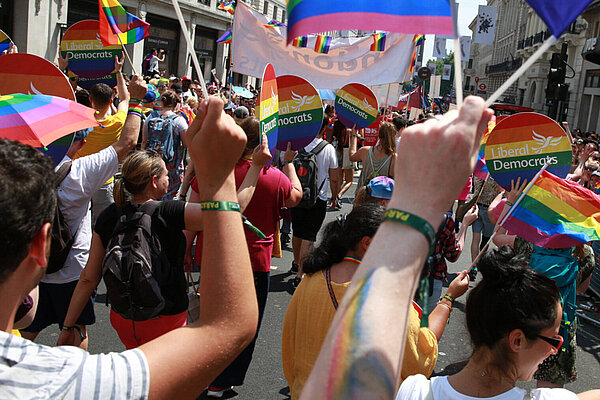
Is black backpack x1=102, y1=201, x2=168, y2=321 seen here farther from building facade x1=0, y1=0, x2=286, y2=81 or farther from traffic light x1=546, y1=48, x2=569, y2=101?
traffic light x1=546, y1=48, x2=569, y2=101

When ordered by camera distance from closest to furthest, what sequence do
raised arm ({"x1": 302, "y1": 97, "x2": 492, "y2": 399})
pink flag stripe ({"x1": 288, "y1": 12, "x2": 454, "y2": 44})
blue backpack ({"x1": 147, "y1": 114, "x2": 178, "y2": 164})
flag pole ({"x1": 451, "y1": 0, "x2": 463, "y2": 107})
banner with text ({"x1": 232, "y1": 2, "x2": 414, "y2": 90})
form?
raised arm ({"x1": 302, "y1": 97, "x2": 492, "y2": 399}) < flag pole ({"x1": 451, "y1": 0, "x2": 463, "y2": 107}) < pink flag stripe ({"x1": 288, "y1": 12, "x2": 454, "y2": 44}) < banner with text ({"x1": 232, "y1": 2, "x2": 414, "y2": 90}) < blue backpack ({"x1": 147, "y1": 114, "x2": 178, "y2": 164})

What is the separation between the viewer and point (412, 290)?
36.6 inches

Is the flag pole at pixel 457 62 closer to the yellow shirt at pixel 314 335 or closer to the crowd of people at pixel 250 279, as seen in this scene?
the crowd of people at pixel 250 279

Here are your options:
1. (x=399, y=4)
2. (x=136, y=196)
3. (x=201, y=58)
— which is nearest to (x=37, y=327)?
(x=136, y=196)

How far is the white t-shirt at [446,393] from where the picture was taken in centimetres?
176

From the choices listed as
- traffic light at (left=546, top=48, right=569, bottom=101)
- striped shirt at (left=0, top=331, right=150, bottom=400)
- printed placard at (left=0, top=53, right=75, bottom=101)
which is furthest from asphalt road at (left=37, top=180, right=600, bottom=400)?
traffic light at (left=546, top=48, right=569, bottom=101)

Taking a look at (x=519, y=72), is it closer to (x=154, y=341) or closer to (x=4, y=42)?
(x=154, y=341)

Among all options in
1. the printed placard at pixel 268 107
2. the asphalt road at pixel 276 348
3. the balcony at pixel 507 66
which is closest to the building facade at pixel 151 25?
the asphalt road at pixel 276 348

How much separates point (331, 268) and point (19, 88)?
87.6 inches

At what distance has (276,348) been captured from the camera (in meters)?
4.66

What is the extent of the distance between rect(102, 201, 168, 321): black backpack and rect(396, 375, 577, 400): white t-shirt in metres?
1.41

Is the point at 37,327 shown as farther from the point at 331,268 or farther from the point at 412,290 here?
the point at 412,290

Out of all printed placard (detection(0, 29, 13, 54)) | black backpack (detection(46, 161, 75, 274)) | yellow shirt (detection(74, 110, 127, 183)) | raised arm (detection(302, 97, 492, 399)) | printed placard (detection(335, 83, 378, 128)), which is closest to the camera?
raised arm (detection(302, 97, 492, 399))

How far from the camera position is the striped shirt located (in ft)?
3.38
